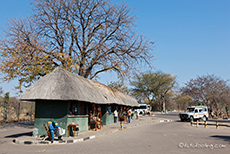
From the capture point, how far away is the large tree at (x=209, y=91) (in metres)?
41.7

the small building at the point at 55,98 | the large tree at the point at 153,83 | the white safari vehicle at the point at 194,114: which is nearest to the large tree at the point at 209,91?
the white safari vehicle at the point at 194,114

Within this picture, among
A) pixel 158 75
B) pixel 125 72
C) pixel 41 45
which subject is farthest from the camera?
pixel 158 75

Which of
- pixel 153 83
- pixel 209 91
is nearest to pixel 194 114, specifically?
pixel 209 91

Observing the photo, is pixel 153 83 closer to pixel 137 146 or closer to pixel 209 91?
pixel 209 91

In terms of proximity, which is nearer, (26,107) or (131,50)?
(131,50)

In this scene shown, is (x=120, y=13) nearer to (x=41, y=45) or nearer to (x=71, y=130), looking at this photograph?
(x=41, y=45)

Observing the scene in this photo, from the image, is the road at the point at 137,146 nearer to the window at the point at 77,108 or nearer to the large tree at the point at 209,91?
the window at the point at 77,108

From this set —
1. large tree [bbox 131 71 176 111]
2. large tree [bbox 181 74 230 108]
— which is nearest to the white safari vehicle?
large tree [bbox 181 74 230 108]

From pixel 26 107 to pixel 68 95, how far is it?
2095cm

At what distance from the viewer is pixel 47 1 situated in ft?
78.3

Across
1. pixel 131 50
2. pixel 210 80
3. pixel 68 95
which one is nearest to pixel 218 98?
pixel 210 80

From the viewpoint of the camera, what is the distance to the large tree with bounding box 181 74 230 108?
41.7 m

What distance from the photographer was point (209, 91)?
4275cm

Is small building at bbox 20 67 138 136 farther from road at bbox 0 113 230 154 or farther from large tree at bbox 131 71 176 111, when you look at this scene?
large tree at bbox 131 71 176 111
